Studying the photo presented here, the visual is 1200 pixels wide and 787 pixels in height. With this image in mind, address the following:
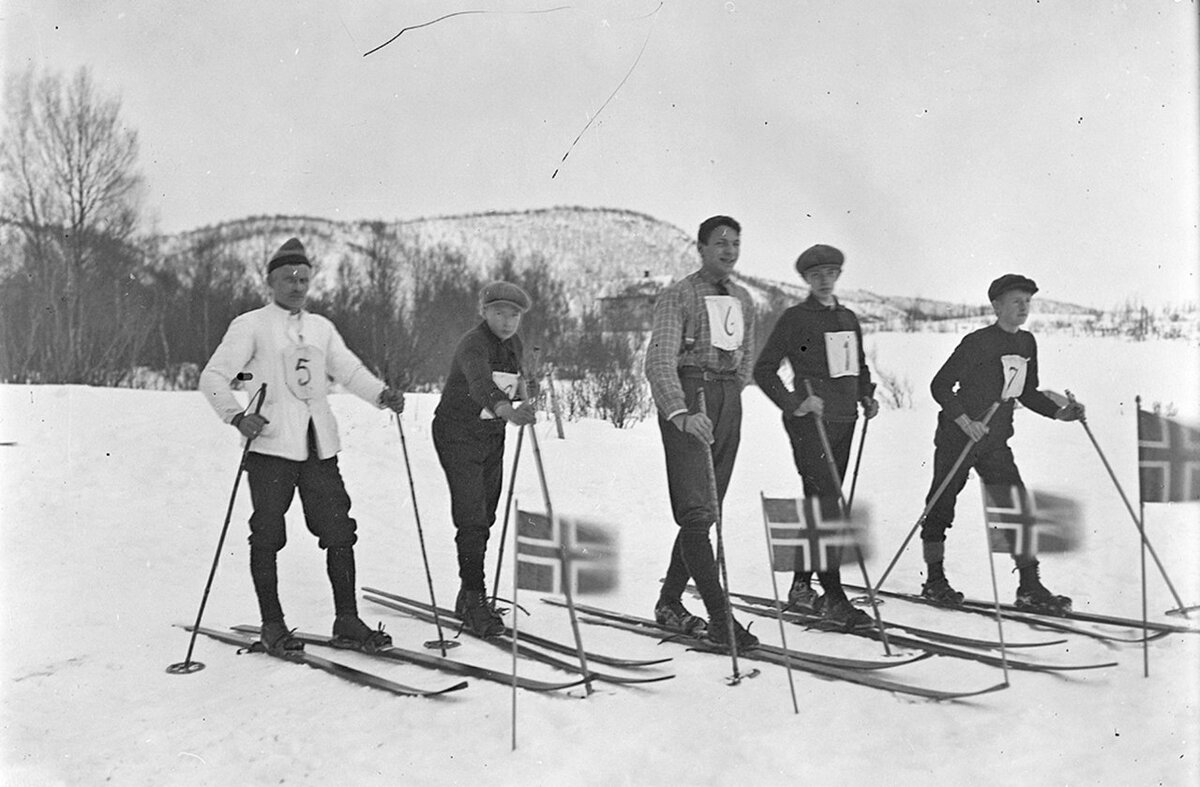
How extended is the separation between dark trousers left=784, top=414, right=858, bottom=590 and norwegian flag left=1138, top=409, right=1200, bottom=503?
3.96 feet

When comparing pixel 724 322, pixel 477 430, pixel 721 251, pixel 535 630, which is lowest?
pixel 535 630

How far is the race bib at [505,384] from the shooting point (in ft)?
12.8

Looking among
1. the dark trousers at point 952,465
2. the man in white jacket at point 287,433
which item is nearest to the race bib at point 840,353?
the dark trousers at point 952,465

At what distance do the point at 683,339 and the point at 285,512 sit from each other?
179 centimetres

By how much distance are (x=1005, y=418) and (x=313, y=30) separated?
3.92 metres

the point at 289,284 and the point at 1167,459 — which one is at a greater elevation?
the point at 289,284

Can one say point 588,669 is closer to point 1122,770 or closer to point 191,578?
point 1122,770

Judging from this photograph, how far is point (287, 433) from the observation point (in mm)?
3641

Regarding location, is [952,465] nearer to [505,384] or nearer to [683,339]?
[683,339]

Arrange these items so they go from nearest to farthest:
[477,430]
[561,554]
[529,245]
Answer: [561,554] → [477,430] → [529,245]

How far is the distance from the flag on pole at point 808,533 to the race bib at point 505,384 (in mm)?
1207

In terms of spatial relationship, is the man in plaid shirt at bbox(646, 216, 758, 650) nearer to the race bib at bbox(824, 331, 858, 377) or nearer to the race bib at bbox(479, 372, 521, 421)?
the race bib at bbox(824, 331, 858, 377)

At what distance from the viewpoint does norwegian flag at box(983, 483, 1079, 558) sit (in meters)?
4.08

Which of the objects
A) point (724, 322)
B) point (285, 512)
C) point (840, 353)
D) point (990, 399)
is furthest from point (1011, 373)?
point (285, 512)
